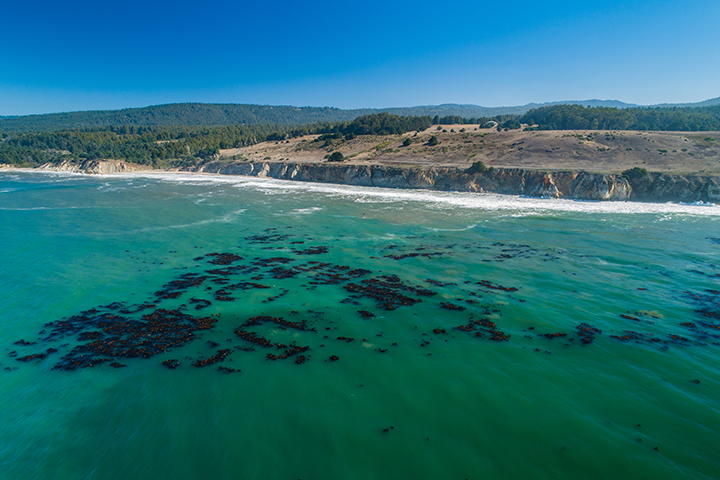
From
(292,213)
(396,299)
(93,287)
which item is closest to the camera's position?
(396,299)

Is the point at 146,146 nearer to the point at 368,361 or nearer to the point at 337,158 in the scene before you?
the point at 337,158

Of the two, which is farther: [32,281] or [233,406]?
[32,281]

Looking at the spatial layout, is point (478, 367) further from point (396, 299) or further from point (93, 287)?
point (93, 287)

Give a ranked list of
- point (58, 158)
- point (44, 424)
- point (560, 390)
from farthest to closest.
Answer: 1. point (58, 158)
2. point (560, 390)
3. point (44, 424)

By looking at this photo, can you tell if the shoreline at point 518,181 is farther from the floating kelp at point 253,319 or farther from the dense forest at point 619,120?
the dense forest at point 619,120

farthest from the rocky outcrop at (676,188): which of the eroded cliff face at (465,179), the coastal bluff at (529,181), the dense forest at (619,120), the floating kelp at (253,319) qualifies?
the dense forest at (619,120)

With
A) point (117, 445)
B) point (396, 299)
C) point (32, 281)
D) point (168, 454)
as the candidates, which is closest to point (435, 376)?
point (396, 299)

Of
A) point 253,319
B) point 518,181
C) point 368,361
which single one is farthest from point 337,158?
point 368,361

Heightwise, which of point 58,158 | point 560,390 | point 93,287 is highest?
point 58,158
